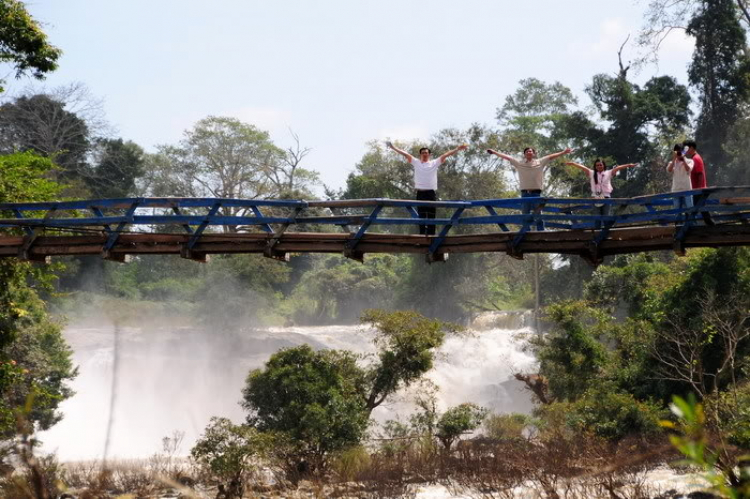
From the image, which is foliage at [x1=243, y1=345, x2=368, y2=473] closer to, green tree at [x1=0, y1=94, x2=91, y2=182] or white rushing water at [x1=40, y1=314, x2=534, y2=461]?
white rushing water at [x1=40, y1=314, x2=534, y2=461]

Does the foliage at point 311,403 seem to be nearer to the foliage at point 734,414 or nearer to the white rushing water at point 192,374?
the foliage at point 734,414

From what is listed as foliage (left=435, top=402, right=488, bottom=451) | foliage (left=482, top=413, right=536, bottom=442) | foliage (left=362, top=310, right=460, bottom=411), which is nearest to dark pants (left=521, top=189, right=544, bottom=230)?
foliage (left=435, top=402, right=488, bottom=451)

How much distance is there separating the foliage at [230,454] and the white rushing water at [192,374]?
12.2 meters

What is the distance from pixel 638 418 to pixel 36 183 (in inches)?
508

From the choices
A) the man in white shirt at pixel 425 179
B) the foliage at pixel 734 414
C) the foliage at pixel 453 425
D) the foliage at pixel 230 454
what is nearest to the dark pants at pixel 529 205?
the man in white shirt at pixel 425 179

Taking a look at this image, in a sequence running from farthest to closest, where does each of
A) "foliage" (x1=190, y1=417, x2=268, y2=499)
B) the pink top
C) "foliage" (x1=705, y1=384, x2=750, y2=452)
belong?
"foliage" (x1=190, y1=417, x2=268, y2=499) → "foliage" (x1=705, y1=384, x2=750, y2=452) → the pink top

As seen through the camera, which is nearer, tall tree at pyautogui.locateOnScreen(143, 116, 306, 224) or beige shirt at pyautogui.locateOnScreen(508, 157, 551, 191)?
beige shirt at pyautogui.locateOnScreen(508, 157, 551, 191)

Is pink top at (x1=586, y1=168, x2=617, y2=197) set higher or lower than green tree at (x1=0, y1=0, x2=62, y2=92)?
lower

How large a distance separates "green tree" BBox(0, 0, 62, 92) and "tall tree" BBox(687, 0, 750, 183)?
31.3 m

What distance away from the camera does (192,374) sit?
133 feet

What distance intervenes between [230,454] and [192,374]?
21.3 meters

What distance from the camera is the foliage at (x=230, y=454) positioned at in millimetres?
19484

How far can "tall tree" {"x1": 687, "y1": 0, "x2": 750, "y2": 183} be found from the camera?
39.8 meters

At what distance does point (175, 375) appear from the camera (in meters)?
40.4
